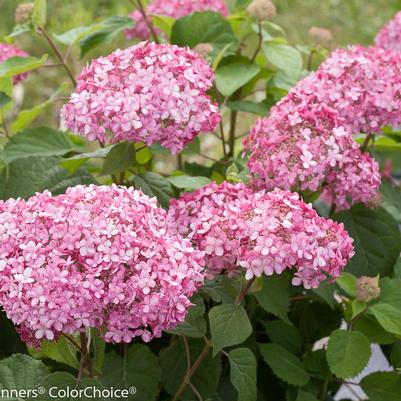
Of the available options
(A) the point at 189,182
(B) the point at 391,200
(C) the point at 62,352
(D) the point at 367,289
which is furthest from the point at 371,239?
(C) the point at 62,352

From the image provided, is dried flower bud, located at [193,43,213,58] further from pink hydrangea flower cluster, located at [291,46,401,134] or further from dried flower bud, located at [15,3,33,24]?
dried flower bud, located at [15,3,33,24]

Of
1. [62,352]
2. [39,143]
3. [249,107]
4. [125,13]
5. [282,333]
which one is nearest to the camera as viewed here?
[62,352]

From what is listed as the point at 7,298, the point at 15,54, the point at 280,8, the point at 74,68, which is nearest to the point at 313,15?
the point at 280,8

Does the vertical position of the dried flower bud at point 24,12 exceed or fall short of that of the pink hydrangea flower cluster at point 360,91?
it exceeds it

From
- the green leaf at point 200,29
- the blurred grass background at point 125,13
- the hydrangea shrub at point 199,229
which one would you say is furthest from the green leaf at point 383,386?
the blurred grass background at point 125,13

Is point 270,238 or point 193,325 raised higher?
point 270,238

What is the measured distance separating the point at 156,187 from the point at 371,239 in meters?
0.39

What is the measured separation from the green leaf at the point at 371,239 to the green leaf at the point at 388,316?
8.3 inches

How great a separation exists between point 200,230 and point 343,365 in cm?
30

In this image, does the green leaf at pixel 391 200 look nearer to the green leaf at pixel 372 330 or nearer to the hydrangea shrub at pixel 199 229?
the hydrangea shrub at pixel 199 229

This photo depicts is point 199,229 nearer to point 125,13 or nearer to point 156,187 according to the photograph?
point 156,187

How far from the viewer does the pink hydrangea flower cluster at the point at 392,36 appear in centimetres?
178

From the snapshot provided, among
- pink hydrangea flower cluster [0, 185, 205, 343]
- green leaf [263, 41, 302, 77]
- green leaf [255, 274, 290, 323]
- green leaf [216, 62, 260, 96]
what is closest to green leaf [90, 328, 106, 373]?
pink hydrangea flower cluster [0, 185, 205, 343]

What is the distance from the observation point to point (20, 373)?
1.15 metres
